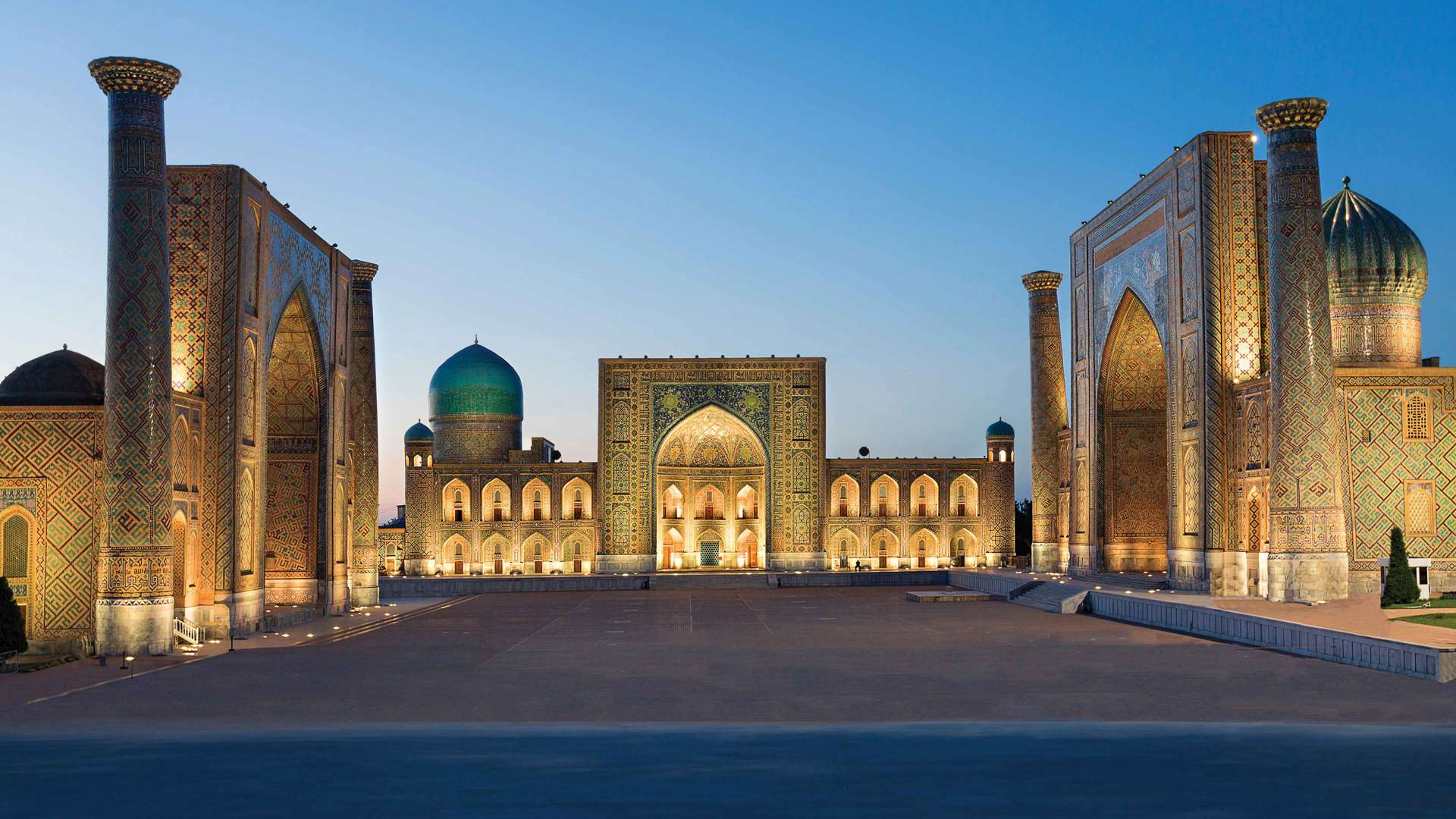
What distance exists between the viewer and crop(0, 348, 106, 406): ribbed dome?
14.4 m

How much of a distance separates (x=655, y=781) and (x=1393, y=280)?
18.9m

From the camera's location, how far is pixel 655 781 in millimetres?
6098

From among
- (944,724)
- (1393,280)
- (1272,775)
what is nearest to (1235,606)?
(1393,280)

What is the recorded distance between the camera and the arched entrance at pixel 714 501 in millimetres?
33469

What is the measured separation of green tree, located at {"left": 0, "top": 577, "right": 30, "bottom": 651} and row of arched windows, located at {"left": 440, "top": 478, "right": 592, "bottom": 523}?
2051 cm

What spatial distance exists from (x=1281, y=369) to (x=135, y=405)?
44.4ft

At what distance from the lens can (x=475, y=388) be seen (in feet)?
119

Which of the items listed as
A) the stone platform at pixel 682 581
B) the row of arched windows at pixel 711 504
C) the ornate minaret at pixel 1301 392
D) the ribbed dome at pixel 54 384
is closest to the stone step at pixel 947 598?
the stone platform at pixel 682 581

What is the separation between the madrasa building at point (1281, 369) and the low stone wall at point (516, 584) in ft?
34.1

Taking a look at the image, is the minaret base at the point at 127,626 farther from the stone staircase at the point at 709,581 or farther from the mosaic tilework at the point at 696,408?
the mosaic tilework at the point at 696,408

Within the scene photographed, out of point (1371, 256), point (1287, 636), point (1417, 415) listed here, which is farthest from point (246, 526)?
point (1371, 256)

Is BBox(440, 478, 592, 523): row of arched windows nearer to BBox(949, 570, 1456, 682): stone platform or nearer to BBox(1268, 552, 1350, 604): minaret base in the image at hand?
BBox(949, 570, 1456, 682): stone platform

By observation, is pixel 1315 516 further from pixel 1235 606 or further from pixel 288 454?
pixel 288 454

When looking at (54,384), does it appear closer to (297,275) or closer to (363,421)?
(297,275)
